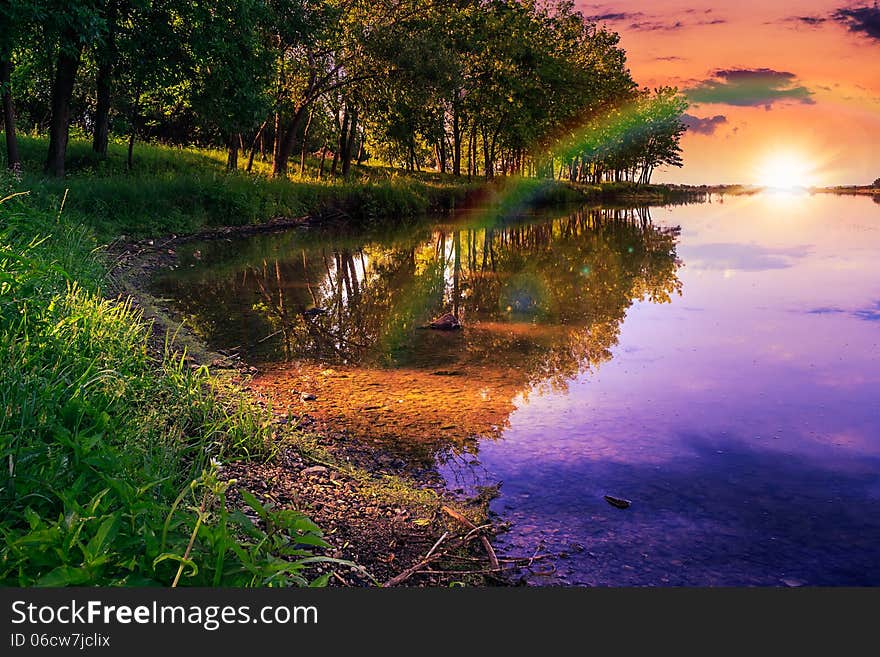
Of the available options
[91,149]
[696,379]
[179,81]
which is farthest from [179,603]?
[91,149]

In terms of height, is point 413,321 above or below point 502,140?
below

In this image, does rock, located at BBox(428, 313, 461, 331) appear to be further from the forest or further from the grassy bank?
the grassy bank

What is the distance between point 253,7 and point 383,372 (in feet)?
64.2

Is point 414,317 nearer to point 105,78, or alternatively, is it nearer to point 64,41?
point 64,41

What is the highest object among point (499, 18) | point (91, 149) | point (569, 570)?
point (499, 18)

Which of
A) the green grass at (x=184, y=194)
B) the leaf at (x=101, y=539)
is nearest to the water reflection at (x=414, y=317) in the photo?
the green grass at (x=184, y=194)

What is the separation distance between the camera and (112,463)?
3328 mm

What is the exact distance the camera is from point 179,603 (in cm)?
218

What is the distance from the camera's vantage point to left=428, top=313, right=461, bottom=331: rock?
34.3 ft

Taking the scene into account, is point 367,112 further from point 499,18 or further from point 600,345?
point 600,345

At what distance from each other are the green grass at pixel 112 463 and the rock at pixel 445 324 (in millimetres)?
4522

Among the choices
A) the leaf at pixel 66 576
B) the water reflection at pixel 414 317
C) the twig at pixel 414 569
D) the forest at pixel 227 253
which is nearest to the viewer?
the leaf at pixel 66 576

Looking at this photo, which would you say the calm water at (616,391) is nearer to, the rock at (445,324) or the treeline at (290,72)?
the rock at (445,324)

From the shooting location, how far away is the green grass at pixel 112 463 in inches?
99.8
